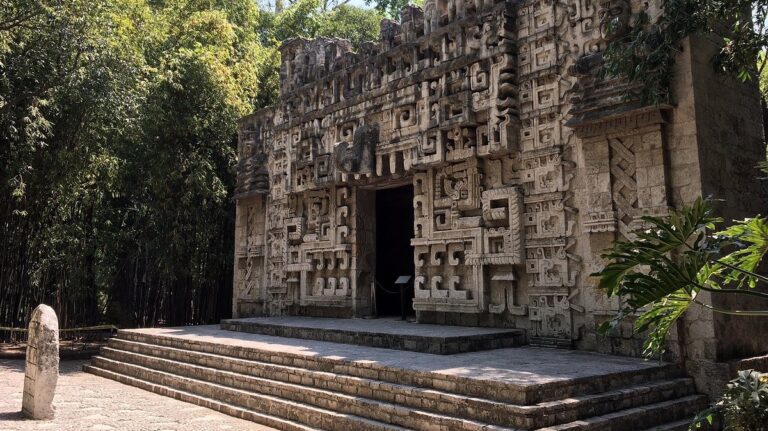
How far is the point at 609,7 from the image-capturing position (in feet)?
23.6

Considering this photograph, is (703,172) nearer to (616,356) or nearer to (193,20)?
(616,356)

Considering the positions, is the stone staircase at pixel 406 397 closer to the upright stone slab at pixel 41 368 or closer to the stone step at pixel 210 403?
the stone step at pixel 210 403

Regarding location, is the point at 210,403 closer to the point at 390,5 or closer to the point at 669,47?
the point at 669,47

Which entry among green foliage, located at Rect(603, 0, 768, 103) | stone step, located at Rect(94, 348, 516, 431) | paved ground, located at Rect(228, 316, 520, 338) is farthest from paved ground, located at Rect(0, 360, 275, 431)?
green foliage, located at Rect(603, 0, 768, 103)

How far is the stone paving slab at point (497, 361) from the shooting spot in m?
5.25

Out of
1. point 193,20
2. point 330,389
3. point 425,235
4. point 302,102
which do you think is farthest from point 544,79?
point 193,20

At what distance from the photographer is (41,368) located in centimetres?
644

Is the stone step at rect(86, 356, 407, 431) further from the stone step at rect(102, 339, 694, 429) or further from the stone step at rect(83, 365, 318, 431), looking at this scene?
the stone step at rect(102, 339, 694, 429)

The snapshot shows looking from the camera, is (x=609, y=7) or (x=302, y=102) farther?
(x=302, y=102)

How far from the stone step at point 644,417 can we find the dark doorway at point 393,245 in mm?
6035

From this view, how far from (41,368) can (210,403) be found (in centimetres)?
200

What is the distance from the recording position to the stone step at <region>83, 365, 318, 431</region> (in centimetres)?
623

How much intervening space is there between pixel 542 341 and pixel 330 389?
9.46 feet

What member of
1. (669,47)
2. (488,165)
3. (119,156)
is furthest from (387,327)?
(119,156)
